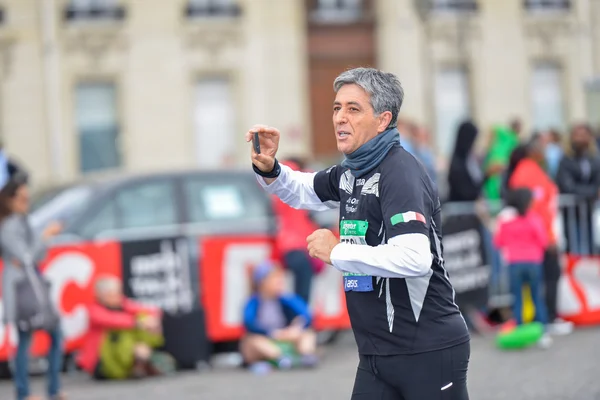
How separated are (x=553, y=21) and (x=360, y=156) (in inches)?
1058

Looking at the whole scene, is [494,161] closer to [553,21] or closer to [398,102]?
[398,102]

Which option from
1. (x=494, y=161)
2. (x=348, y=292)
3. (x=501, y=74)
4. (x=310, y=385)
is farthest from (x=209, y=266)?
(x=501, y=74)

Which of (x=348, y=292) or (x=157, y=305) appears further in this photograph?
(x=157, y=305)

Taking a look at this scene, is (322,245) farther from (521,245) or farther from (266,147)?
(521,245)

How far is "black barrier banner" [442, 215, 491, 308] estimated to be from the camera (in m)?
12.3

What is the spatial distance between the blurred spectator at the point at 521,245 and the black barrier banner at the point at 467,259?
706 mm

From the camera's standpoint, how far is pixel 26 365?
9.12 meters

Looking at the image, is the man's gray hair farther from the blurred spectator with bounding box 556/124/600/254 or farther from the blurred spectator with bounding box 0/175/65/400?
the blurred spectator with bounding box 556/124/600/254

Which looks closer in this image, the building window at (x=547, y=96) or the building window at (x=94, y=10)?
the building window at (x=94, y=10)

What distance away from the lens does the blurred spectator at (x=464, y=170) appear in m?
12.6

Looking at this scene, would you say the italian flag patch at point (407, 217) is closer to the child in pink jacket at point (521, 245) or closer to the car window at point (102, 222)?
the car window at point (102, 222)

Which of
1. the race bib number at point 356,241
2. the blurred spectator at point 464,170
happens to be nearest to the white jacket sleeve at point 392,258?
the race bib number at point 356,241

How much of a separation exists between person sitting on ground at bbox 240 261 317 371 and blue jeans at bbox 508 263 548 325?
6.88 feet

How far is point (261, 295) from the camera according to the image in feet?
35.8
